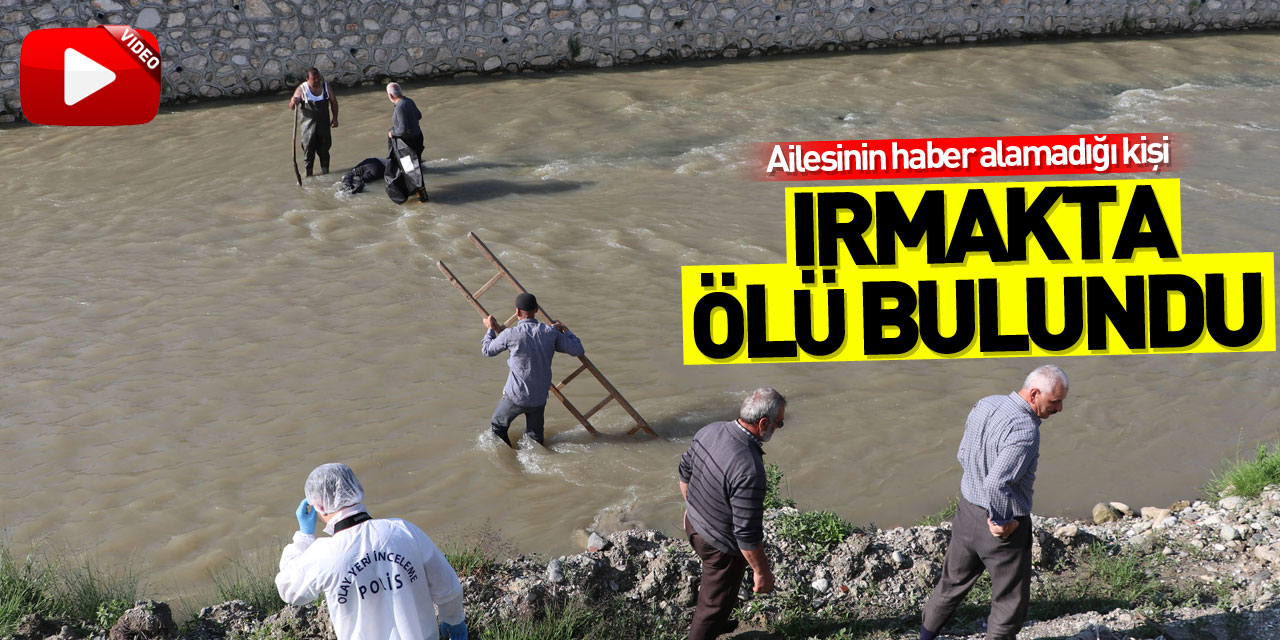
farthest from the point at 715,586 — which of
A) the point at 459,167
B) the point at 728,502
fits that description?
the point at 459,167

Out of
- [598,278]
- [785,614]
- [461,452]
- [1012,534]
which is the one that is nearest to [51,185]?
[598,278]

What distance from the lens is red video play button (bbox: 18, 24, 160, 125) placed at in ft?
50.5

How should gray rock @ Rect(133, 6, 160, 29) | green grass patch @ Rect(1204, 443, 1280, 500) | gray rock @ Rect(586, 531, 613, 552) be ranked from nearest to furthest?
gray rock @ Rect(586, 531, 613, 552), green grass patch @ Rect(1204, 443, 1280, 500), gray rock @ Rect(133, 6, 160, 29)

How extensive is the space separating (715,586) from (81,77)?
51.7 feet

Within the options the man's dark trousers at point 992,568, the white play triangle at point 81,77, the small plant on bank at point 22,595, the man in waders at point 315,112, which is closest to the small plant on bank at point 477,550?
the small plant on bank at point 22,595

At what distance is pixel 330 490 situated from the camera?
145 inches

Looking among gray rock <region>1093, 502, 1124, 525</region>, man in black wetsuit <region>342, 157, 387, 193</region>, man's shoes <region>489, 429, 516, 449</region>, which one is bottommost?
gray rock <region>1093, 502, 1124, 525</region>

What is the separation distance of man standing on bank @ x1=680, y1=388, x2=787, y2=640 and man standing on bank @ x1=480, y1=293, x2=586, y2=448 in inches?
103

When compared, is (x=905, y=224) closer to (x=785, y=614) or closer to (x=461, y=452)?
(x=461, y=452)

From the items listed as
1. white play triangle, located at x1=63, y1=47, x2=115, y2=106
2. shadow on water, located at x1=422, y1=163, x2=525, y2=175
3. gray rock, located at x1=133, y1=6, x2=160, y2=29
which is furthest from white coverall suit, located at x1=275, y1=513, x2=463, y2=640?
white play triangle, located at x1=63, y1=47, x2=115, y2=106

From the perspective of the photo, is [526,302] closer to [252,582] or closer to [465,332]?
[465,332]

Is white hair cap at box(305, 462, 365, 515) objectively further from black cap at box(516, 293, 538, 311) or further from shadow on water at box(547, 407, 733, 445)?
shadow on water at box(547, 407, 733, 445)

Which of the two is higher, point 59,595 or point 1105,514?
point 59,595

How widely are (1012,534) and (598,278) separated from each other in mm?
6516
